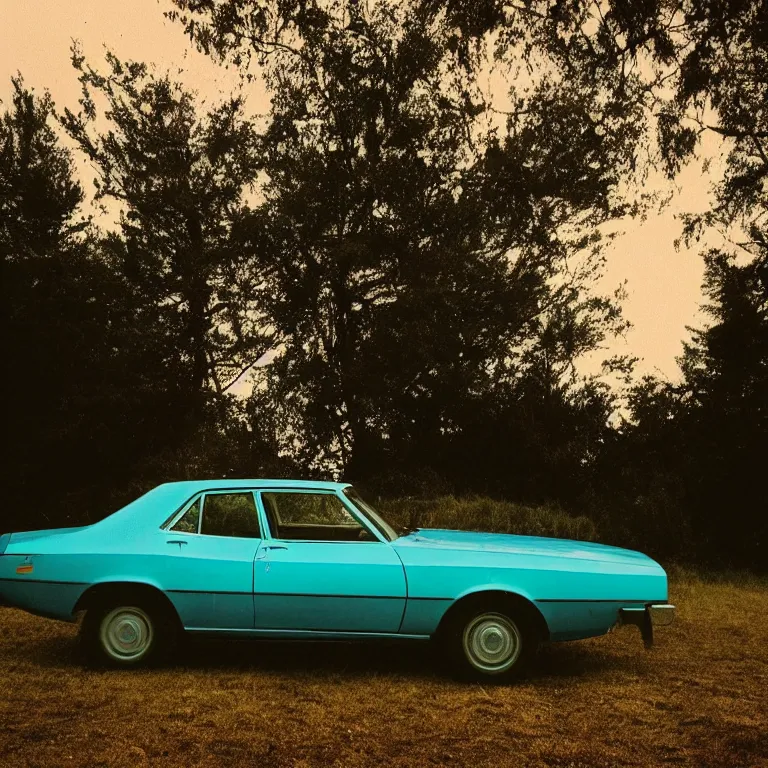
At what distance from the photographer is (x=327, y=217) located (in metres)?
25.8

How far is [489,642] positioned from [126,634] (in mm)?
2645

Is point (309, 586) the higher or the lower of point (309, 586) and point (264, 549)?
the lower

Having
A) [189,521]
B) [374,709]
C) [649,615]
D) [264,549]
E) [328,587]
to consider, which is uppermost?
[189,521]

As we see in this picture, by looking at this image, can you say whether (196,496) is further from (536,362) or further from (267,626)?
(536,362)

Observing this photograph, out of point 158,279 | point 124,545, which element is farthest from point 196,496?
point 158,279

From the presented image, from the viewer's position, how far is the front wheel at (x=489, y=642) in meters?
6.92

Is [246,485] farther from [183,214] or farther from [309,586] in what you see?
[183,214]

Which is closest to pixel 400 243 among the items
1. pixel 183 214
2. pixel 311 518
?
pixel 183 214

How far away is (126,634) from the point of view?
7102mm

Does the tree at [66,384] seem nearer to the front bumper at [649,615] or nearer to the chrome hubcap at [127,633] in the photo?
the chrome hubcap at [127,633]

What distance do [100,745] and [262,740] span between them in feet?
2.85

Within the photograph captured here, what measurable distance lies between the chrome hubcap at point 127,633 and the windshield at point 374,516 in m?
1.73

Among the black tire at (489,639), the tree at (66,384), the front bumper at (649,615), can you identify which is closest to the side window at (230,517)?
the black tire at (489,639)

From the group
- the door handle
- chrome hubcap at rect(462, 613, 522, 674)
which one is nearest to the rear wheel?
the door handle
